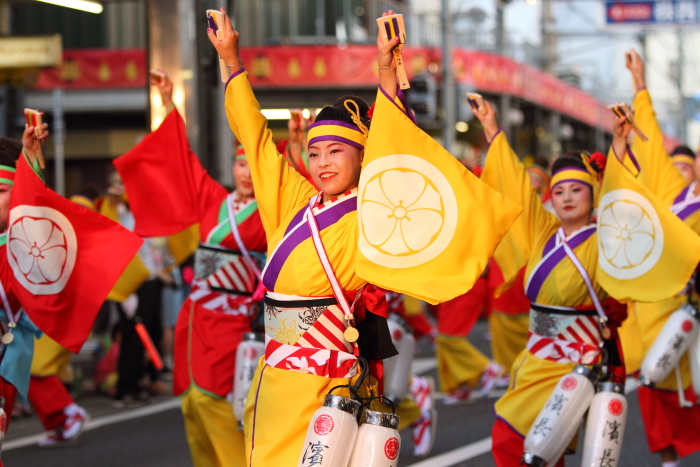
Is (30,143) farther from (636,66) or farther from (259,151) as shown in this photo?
(636,66)

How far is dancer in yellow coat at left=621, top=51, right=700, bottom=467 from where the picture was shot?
251 inches

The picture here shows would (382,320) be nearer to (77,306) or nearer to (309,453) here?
(309,453)

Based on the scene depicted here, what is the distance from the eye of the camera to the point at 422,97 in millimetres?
14672

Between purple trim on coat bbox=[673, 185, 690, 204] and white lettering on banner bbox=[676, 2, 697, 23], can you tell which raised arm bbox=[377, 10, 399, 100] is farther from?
white lettering on banner bbox=[676, 2, 697, 23]

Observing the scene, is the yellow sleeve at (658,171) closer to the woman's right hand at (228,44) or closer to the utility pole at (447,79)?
the woman's right hand at (228,44)

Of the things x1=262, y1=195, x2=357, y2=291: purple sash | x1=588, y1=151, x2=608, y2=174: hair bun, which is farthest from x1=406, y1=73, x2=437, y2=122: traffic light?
x1=262, y1=195, x2=357, y2=291: purple sash

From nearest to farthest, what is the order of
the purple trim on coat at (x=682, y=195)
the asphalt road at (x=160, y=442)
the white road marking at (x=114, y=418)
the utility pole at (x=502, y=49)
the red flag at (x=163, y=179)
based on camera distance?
1. the red flag at (x=163, y=179)
2. the purple trim on coat at (x=682, y=195)
3. the asphalt road at (x=160, y=442)
4. the white road marking at (x=114, y=418)
5. the utility pole at (x=502, y=49)

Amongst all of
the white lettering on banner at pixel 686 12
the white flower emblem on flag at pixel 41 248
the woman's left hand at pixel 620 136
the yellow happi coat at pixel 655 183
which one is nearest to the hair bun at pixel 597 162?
the woman's left hand at pixel 620 136

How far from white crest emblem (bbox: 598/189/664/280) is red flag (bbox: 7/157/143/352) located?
2.28 m

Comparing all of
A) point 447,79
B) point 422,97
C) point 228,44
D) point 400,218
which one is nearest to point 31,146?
point 228,44

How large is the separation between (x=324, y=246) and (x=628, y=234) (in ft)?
6.54

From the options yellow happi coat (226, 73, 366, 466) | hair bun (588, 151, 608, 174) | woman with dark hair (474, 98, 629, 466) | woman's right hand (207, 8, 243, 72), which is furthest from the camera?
hair bun (588, 151, 608, 174)

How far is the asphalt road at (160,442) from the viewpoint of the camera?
7051 mm

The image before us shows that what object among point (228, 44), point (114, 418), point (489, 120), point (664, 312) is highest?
point (228, 44)
